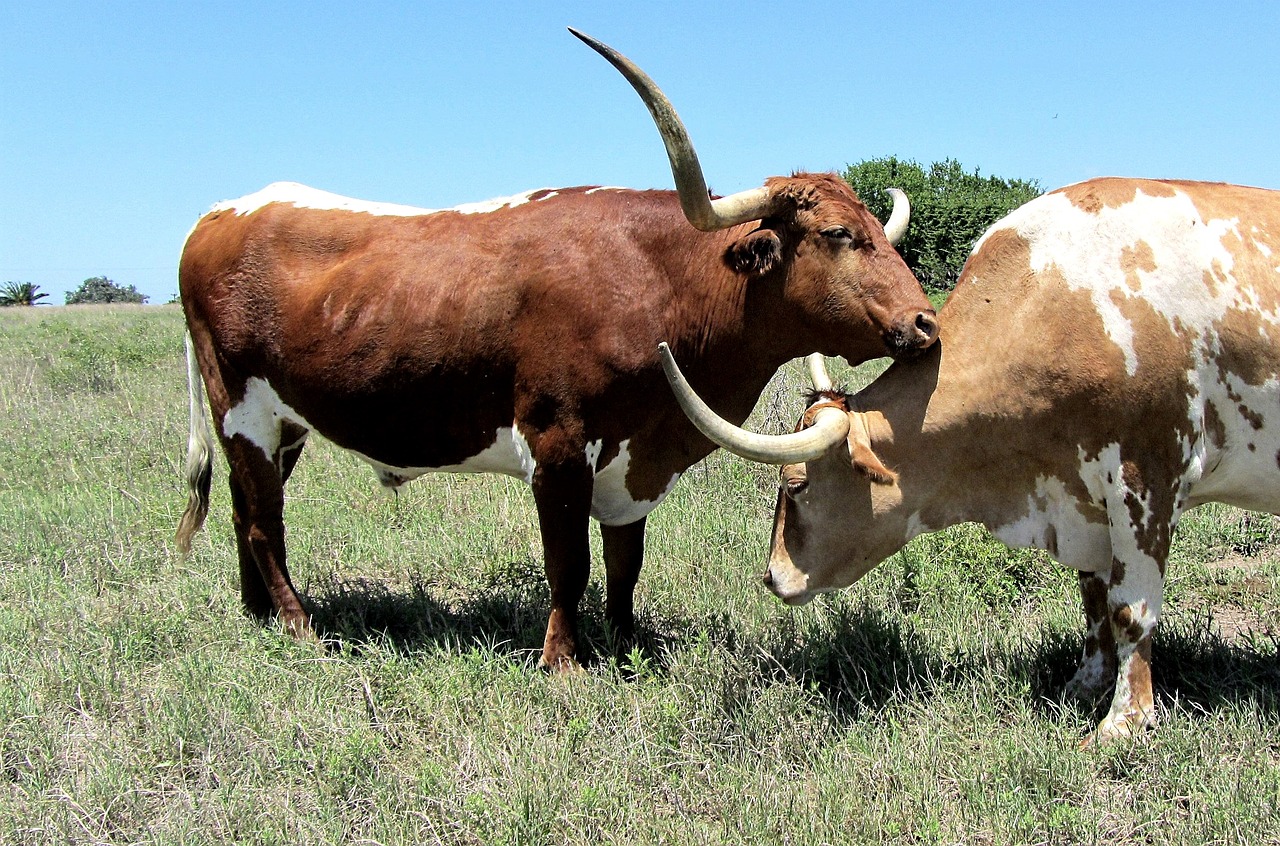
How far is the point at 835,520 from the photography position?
13.7 ft

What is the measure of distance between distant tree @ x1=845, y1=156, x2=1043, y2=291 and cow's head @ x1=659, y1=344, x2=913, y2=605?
16.8 metres

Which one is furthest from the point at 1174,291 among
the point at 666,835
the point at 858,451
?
the point at 666,835

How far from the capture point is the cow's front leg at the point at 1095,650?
4.15 metres

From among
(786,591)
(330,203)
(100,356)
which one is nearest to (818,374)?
(786,591)

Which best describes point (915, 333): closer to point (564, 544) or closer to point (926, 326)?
point (926, 326)

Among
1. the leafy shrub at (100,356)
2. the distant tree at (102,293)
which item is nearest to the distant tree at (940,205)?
the leafy shrub at (100,356)

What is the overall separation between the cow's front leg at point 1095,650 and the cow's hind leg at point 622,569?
73.1 inches

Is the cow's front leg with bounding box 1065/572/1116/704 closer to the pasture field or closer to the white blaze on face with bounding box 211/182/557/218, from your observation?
the pasture field

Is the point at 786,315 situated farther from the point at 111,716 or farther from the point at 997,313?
the point at 111,716

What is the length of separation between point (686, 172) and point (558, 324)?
89cm

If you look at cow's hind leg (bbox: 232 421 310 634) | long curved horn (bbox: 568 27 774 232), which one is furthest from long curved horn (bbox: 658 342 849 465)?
cow's hind leg (bbox: 232 421 310 634)

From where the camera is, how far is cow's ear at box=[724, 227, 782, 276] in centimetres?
414

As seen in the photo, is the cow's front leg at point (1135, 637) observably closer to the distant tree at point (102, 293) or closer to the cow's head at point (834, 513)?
the cow's head at point (834, 513)

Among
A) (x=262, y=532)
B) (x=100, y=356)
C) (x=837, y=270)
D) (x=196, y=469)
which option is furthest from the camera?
(x=100, y=356)
